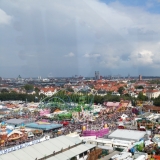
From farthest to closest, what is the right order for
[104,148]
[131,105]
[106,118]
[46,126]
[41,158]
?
[131,105] → [106,118] → [46,126] → [104,148] → [41,158]

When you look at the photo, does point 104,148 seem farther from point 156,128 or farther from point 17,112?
point 17,112

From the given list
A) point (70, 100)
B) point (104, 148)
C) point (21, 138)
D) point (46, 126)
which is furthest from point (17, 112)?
point (104, 148)

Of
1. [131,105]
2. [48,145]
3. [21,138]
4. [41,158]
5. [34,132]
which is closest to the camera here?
[41,158]

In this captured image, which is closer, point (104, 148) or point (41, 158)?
point (41, 158)

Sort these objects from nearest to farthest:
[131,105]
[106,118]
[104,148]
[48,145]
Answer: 1. [48,145]
2. [104,148]
3. [106,118]
4. [131,105]

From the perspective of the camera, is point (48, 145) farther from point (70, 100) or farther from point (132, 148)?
point (70, 100)

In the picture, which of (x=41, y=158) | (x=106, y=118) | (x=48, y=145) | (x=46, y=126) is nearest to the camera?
(x=41, y=158)

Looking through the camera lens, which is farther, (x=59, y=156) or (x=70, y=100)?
(x=70, y=100)

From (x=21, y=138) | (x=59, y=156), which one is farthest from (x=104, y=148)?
(x=21, y=138)
